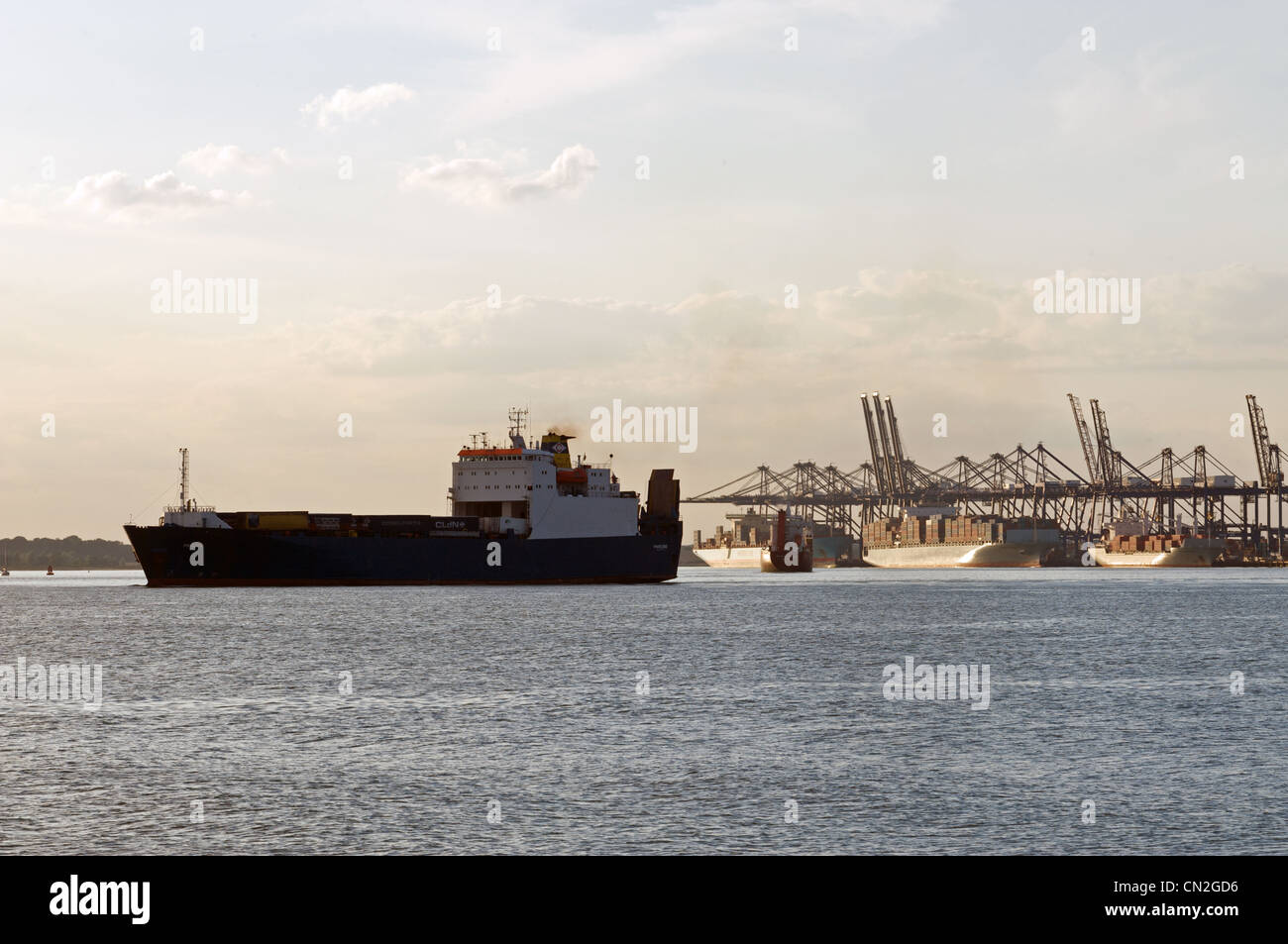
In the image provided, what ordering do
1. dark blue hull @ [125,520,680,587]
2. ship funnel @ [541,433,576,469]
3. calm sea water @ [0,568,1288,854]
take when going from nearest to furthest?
1. calm sea water @ [0,568,1288,854]
2. dark blue hull @ [125,520,680,587]
3. ship funnel @ [541,433,576,469]

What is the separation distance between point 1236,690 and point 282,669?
29.7 m

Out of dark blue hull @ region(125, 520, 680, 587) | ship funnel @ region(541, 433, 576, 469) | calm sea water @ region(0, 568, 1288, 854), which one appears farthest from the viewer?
ship funnel @ region(541, 433, 576, 469)

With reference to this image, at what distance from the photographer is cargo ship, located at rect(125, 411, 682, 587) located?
314 ft

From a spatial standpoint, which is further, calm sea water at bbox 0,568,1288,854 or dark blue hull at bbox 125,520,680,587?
dark blue hull at bbox 125,520,680,587

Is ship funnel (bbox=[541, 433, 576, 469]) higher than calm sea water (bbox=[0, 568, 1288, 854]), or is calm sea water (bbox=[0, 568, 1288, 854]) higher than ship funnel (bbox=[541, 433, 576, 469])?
ship funnel (bbox=[541, 433, 576, 469])

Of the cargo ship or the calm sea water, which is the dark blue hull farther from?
the calm sea water

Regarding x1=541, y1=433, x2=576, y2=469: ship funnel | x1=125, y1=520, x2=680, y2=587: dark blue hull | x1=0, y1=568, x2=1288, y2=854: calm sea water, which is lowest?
x1=0, y1=568, x2=1288, y2=854: calm sea water

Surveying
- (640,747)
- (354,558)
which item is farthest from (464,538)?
(640,747)

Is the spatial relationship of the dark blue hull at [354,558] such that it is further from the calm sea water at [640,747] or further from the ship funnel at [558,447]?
the calm sea water at [640,747]

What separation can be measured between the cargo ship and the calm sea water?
38551 mm

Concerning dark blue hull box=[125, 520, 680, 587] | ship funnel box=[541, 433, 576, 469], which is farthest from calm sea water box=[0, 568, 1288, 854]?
ship funnel box=[541, 433, 576, 469]

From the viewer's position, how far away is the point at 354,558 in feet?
320

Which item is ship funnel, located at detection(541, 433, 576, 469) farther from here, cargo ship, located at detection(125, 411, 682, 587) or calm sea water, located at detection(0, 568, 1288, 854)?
calm sea water, located at detection(0, 568, 1288, 854)

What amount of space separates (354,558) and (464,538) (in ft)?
28.8
